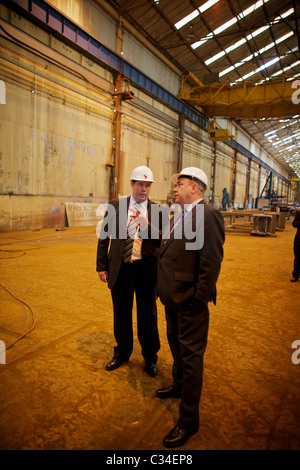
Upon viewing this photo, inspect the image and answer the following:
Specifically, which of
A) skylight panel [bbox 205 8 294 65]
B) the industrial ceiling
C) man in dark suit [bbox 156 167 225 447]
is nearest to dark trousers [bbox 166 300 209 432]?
man in dark suit [bbox 156 167 225 447]

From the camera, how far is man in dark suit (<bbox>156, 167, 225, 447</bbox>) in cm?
173

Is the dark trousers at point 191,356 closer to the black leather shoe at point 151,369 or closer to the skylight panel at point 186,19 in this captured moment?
the black leather shoe at point 151,369

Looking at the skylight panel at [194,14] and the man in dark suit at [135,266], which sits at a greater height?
the skylight panel at [194,14]

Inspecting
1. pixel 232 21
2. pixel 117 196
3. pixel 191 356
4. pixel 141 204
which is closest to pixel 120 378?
pixel 191 356

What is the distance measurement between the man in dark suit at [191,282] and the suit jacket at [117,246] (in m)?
0.52

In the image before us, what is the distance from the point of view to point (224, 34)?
48.6 ft

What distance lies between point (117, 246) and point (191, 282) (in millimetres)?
878

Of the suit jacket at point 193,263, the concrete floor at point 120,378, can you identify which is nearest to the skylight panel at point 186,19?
the concrete floor at point 120,378

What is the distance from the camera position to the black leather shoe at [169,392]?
2.17m

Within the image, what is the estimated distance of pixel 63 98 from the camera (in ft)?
35.4

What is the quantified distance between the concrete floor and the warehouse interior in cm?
1

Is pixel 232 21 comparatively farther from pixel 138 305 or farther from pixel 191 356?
pixel 191 356

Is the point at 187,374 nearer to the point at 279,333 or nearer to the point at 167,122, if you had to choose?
the point at 279,333

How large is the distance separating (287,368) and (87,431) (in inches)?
77.1
